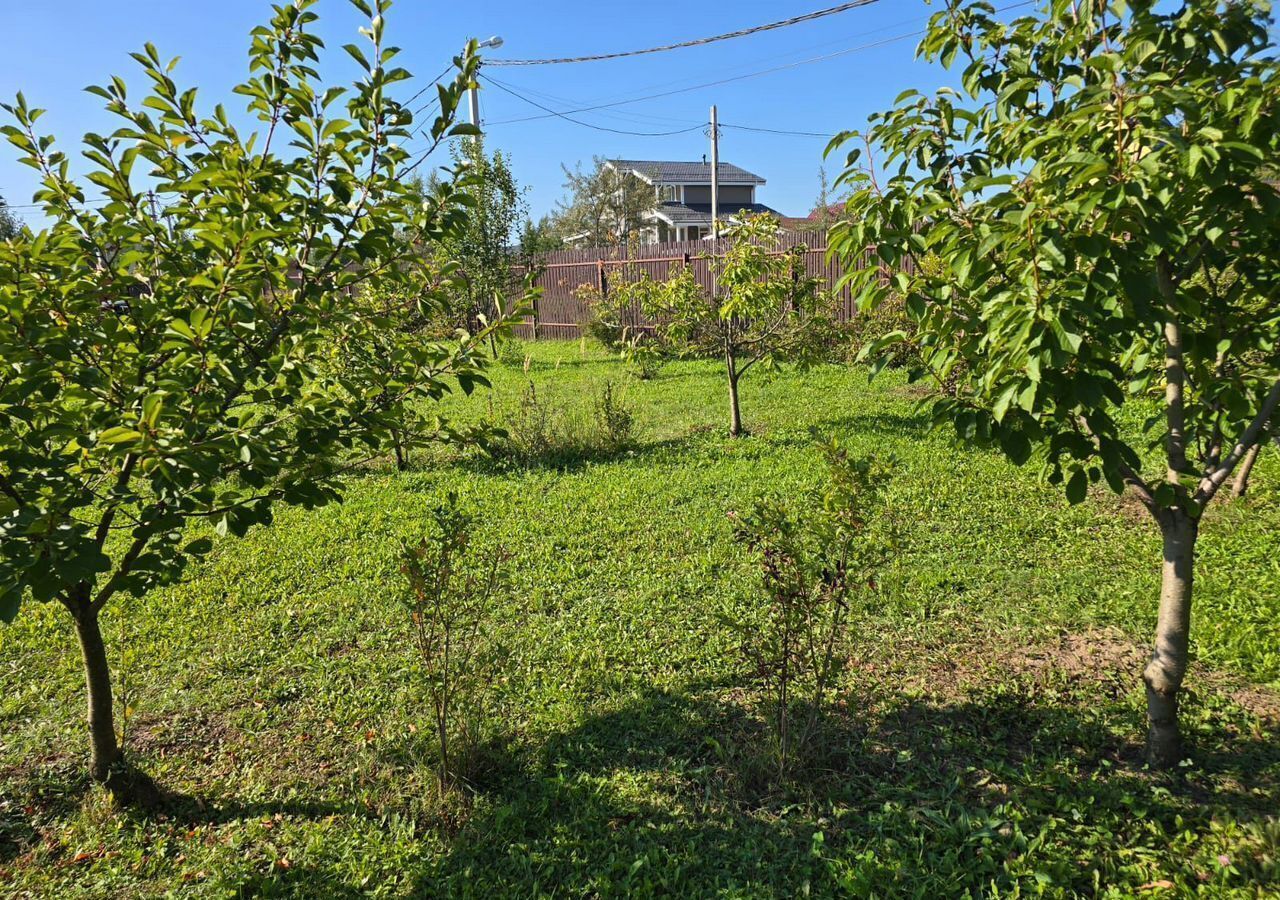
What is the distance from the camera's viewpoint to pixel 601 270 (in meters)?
17.9

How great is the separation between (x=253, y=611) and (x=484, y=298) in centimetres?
1137

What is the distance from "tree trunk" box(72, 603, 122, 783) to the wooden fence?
12601mm

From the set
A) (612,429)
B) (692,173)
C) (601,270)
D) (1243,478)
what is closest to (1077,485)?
(1243,478)

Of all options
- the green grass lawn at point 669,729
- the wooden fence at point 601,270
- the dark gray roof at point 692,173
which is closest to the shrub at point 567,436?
the green grass lawn at point 669,729

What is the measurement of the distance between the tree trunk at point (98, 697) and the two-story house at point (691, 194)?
38.7 metres

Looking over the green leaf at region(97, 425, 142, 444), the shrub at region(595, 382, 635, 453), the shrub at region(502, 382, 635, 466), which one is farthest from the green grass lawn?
the shrub at region(595, 382, 635, 453)

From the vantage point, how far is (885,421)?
805cm

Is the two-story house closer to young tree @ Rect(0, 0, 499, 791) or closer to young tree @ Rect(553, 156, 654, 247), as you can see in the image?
young tree @ Rect(553, 156, 654, 247)

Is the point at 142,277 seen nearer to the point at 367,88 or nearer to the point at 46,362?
the point at 46,362

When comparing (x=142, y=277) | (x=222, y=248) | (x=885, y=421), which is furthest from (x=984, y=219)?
(x=885, y=421)

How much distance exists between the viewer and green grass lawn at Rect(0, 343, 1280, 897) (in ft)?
8.13

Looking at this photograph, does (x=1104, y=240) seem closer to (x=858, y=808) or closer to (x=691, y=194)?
(x=858, y=808)

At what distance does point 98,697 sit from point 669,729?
2.21 metres

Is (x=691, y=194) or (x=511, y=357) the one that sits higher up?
(x=691, y=194)
